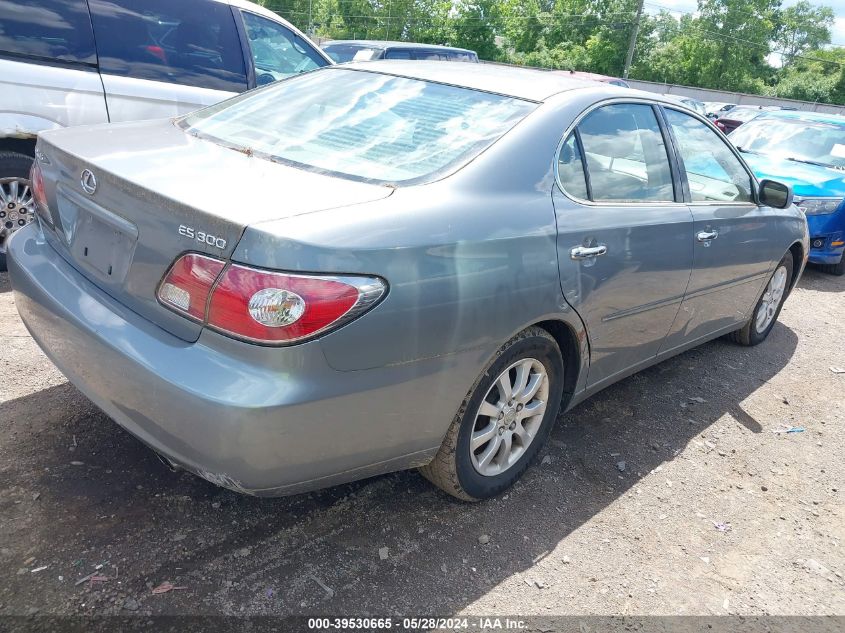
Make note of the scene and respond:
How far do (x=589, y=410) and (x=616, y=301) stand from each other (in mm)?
1000

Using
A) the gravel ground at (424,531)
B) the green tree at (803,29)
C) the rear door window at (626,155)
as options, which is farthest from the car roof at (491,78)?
the green tree at (803,29)

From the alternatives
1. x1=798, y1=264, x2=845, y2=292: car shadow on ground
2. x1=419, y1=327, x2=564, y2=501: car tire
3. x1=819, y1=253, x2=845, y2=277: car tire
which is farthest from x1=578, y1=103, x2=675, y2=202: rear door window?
x1=819, y1=253, x2=845, y2=277: car tire

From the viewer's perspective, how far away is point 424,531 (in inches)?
106

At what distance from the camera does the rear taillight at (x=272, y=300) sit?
196 centimetres

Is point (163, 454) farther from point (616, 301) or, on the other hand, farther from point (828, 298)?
point (828, 298)

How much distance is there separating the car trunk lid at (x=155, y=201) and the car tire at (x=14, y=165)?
81.3 inches

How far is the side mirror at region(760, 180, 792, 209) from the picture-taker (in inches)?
166

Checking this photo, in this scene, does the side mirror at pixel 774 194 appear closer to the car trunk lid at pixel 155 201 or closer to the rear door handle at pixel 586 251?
the rear door handle at pixel 586 251

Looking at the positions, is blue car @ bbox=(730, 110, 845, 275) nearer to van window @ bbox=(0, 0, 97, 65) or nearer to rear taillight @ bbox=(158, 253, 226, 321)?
van window @ bbox=(0, 0, 97, 65)

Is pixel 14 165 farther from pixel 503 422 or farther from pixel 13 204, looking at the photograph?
pixel 503 422

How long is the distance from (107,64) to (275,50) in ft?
4.88

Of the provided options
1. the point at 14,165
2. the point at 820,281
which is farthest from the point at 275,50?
the point at 820,281

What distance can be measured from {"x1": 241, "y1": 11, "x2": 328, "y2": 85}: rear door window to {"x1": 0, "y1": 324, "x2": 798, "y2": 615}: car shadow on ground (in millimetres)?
3336

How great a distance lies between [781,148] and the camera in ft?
27.3
